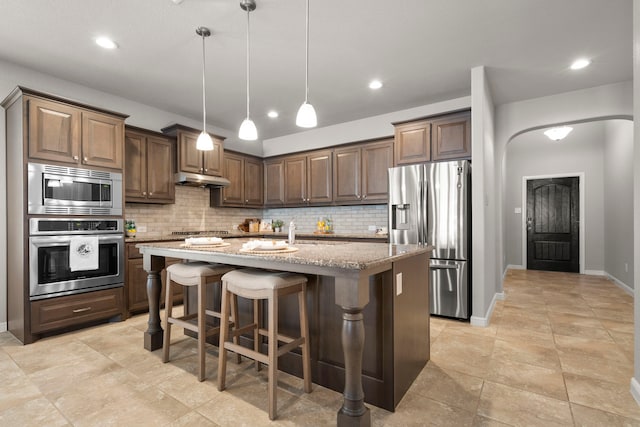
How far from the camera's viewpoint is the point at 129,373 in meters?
2.34

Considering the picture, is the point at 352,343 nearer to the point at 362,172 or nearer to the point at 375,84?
the point at 375,84

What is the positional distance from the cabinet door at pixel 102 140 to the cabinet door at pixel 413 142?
331cm

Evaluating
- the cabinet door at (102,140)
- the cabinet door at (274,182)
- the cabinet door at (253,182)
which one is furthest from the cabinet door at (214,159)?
the cabinet door at (102,140)

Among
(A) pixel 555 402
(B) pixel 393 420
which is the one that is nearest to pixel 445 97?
(A) pixel 555 402

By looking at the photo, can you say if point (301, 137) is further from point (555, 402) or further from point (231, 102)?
point (555, 402)

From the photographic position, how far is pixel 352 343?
1648 mm

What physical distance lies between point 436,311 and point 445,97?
2.76 metres

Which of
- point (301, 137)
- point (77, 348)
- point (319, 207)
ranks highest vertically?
point (301, 137)

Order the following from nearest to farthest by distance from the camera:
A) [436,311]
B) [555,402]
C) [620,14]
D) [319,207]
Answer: [555,402] → [620,14] → [436,311] → [319,207]

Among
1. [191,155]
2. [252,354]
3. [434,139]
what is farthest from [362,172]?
[252,354]

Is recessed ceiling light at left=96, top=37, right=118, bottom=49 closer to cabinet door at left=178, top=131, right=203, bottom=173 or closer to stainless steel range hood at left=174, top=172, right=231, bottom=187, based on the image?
cabinet door at left=178, top=131, right=203, bottom=173

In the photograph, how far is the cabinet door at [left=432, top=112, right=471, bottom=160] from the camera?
377 centimetres

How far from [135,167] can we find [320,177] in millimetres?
2642

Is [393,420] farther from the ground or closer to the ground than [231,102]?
closer to the ground
